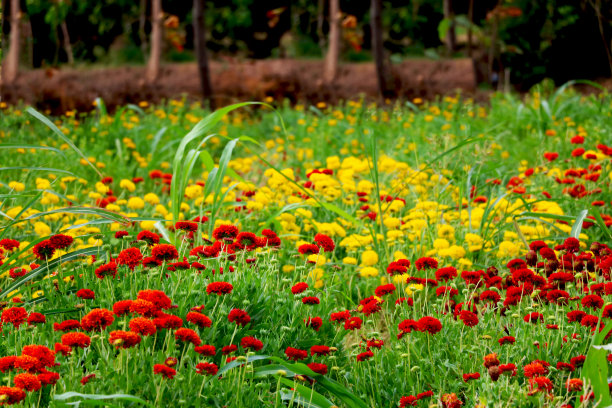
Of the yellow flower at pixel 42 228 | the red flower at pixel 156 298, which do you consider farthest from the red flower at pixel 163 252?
the yellow flower at pixel 42 228

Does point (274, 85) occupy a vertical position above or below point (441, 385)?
above

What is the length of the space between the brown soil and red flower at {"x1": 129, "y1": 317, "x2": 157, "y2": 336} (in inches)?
405

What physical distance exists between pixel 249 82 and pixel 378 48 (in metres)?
3.02

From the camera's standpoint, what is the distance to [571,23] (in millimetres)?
15078

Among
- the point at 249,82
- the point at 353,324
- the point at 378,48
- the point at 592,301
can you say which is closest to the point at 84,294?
the point at 353,324

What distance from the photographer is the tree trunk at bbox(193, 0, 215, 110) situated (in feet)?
33.3

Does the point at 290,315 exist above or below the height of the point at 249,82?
below

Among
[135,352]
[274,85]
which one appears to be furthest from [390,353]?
[274,85]

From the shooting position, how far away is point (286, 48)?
14938mm

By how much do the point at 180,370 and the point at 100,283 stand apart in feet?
2.40

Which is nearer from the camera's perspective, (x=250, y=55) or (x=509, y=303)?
(x=509, y=303)

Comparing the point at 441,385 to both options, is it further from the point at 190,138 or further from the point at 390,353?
the point at 190,138

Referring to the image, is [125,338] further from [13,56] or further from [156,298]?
[13,56]

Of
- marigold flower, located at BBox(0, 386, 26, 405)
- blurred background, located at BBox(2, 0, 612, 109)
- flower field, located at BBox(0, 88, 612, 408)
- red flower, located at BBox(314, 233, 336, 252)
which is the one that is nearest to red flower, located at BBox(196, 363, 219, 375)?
flower field, located at BBox(0, 88, 612, 408)
